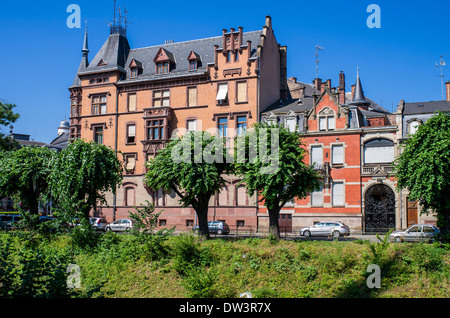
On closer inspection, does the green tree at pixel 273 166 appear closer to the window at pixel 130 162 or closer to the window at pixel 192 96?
the window at pixel 192 96

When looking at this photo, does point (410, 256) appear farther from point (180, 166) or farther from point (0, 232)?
point (0, 232)

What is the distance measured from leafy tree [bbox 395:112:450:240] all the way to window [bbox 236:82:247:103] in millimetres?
21374

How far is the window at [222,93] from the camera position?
151 ft

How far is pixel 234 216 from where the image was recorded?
147 ft

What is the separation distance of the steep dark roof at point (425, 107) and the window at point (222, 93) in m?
17.1

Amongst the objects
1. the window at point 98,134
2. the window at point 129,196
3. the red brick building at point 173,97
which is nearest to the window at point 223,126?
Result: the red brick building at point 173,97

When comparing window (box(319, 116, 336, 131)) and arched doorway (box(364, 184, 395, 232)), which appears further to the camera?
window (box(319, 116, 336, 131))

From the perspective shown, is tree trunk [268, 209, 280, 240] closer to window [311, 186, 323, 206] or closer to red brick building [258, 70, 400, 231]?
red brick building [258, 70, 400, 231]

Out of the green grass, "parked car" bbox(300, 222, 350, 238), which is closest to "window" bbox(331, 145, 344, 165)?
"parked car" bbox(300, 222, 350, 238)

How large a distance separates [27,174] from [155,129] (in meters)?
15.2

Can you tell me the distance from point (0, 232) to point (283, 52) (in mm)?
34957

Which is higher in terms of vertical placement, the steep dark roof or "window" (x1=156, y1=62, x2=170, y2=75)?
"window" (x1=156, y1=62, x2=170, y2=75)

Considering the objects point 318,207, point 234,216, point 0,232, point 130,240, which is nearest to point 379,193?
point 318,207

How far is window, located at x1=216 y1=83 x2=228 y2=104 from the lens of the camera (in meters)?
46.1
